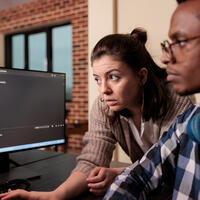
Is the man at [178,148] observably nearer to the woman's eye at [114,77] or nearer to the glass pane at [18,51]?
the woman's eye at [114,77]

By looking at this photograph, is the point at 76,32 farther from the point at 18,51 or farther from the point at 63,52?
the point at 18,51

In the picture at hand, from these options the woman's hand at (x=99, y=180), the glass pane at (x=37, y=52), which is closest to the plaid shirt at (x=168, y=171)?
the woman's hand at (x=99, y=180)

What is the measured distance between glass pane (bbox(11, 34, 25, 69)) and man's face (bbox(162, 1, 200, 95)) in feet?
17.7

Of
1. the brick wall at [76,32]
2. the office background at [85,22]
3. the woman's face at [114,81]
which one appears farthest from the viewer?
the brick wall at [76,32]

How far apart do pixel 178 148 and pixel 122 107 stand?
1.12ft

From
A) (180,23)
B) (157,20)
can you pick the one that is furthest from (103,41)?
(157,20)

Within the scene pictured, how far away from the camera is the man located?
0.66 m

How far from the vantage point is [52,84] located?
1.27 m

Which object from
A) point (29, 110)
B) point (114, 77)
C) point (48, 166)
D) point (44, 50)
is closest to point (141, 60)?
point (114, 77)

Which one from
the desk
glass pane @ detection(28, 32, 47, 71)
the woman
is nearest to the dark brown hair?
the woman

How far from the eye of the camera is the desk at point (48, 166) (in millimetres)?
959

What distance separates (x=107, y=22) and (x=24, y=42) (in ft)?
13.9

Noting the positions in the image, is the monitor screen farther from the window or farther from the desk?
the window

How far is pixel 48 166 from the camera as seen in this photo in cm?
125
